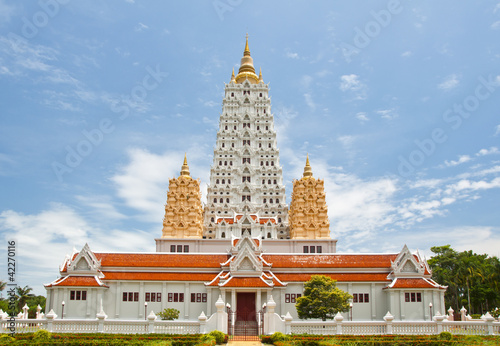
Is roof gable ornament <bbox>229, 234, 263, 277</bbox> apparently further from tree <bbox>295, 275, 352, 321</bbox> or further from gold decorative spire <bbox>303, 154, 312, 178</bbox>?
gold decorative spire <bbox>303, 154, 312, 178</bbox>

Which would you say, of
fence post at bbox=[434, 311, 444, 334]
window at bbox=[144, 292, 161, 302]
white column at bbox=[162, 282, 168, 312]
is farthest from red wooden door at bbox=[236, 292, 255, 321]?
fence post at bbox=[434, 311, 444, 334]

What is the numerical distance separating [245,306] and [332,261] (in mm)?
11256

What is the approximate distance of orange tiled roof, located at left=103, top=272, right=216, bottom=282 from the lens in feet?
155

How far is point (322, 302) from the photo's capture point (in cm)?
3956

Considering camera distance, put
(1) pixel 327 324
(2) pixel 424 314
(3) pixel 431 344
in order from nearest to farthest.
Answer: (3) pixel 431 344
(1) pixel 327 324
(2) pixel 424 314

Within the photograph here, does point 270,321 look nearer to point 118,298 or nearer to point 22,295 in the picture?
point 118,298

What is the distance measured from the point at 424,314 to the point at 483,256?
1347 inches

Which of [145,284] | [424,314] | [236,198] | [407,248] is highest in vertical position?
[236,198]

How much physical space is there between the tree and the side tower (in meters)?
29.6

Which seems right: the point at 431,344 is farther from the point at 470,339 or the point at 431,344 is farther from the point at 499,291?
→ the point at 499,291

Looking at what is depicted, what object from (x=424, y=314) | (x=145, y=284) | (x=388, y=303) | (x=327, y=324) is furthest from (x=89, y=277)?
(x=424, y=314)

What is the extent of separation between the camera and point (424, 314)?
150ft

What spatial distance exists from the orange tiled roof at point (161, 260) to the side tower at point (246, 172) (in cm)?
1851

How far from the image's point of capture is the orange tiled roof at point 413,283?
46.0m
